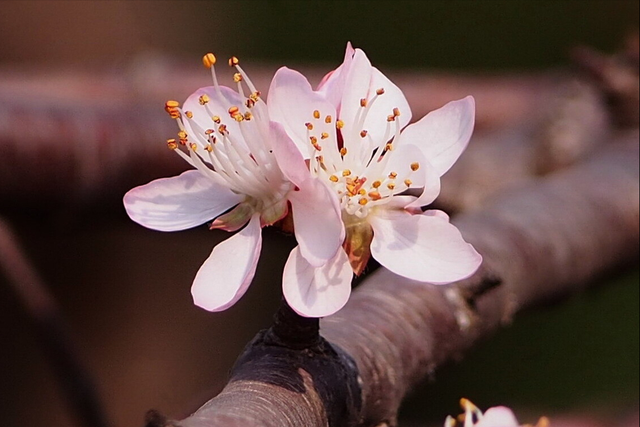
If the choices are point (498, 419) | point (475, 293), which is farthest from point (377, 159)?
point (475, 293)

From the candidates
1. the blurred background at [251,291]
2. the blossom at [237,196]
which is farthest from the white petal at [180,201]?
the blurred background at [251,291]

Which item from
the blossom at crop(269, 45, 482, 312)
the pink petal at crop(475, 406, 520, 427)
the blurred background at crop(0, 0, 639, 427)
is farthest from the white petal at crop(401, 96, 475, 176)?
the blurred background at crop(0, 0, 639, 427)

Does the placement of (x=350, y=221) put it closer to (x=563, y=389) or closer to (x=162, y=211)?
(x=162, y=211)

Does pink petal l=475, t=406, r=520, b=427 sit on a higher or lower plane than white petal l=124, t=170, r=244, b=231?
lower

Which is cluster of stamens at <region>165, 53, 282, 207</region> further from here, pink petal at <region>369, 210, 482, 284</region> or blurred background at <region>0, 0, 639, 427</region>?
blurred background at <region>0, 0, 639, 427</region>

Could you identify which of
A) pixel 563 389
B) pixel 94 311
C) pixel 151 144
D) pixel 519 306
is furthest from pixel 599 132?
pixel 94 311

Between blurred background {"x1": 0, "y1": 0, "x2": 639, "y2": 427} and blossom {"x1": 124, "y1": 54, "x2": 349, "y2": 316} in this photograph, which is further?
blurred background {"x1": 0, "y1": 0, "x2": 639, "y2": 427}
